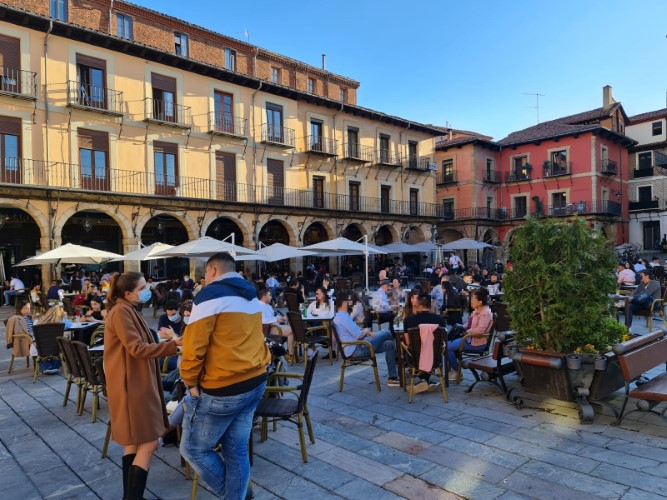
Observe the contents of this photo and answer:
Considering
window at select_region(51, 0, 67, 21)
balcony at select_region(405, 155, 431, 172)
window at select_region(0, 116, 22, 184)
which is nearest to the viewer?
window at select_region(0, 116, 22, 184)

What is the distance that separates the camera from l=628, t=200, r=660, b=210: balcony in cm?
3581

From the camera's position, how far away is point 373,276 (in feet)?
78.4

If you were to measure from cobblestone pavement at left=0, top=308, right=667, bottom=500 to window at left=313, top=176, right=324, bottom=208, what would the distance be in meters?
20.5

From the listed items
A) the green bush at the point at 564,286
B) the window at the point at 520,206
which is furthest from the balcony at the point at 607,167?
the green bush at the point at 564,286

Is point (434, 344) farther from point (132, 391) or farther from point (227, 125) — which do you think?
point (227, 125)

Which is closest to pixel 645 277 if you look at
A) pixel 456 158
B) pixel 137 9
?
pixel 137 9

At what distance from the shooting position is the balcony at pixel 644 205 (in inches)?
1410

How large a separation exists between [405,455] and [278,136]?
70.8ft

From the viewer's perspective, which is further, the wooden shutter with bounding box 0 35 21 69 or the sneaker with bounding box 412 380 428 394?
the wooden shutter with bounding box 0 35 21 69

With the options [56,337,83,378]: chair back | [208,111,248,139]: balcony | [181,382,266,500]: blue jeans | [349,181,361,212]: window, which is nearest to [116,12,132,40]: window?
[208,111,248,139]: balcony

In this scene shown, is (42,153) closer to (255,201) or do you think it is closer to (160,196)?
(160,196)

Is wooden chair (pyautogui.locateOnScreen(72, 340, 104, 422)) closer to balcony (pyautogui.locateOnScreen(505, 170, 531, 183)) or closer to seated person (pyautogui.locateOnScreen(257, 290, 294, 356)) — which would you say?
seated person (pyautogui.locateOnScreen(257, 290, 294, 356))

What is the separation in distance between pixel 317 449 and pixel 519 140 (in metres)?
36.9

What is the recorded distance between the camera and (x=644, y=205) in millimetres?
36438
